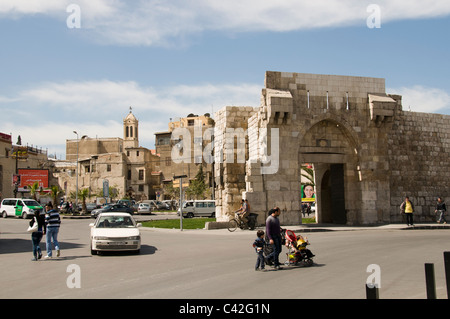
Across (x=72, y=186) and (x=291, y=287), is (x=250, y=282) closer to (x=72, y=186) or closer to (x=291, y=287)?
(x=291, y=287)

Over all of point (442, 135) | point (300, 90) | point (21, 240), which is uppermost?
point (300, 90)

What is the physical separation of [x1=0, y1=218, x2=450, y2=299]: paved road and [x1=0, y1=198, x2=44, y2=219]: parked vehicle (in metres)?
22.0

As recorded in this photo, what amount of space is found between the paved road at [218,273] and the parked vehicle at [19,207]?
72.2ft

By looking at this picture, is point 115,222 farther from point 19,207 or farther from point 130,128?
point 130,128

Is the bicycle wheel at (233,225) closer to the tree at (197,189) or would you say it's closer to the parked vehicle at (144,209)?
the parked vehicle at (144,209)

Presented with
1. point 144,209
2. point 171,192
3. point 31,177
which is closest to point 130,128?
point 171,192

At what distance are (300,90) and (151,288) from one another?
16410mm

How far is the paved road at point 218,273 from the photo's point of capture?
750 centimetres

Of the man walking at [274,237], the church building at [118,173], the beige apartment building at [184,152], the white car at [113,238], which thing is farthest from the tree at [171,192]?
the man walking at [274,237]

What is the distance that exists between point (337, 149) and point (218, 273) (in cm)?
1526

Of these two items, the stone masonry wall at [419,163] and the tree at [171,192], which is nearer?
the stone masonry wall at [419,163]

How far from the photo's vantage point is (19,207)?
3544 centimetres
